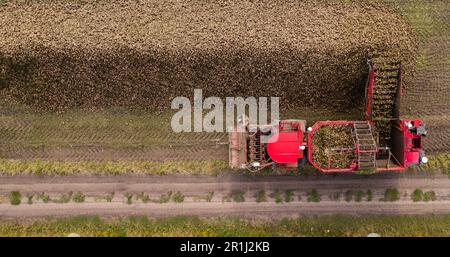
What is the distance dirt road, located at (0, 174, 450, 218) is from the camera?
14219 mm

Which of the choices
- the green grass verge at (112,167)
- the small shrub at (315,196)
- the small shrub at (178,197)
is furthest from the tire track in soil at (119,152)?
the small shrub at (315,196)

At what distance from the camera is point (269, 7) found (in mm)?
13914

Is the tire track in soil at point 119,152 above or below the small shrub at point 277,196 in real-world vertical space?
above

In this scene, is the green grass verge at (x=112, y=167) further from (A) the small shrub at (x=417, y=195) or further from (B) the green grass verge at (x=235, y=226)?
(A) the small shrub at (x=417, y=195)

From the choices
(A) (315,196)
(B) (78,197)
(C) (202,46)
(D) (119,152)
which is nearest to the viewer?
(C) (202,46)

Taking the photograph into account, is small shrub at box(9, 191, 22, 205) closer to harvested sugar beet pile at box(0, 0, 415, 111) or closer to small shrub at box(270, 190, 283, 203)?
harvested sugar beet pile at box(0, 0, 415, 111)

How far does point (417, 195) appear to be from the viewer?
46.5ft

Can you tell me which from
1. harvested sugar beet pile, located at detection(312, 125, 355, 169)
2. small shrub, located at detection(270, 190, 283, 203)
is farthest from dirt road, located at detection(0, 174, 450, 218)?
harvested sugar beet pile, located at detection(312, 125, 355, 169)

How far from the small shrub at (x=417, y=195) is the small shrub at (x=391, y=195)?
494 millimetres

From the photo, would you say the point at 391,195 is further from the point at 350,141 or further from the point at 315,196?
the point at 350,141

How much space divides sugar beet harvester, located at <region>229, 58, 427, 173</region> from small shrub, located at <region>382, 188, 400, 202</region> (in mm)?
1559

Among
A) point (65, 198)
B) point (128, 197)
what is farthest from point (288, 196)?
point (65, 198)

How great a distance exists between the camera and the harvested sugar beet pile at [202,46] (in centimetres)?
1363

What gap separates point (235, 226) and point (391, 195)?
17.5 feet
